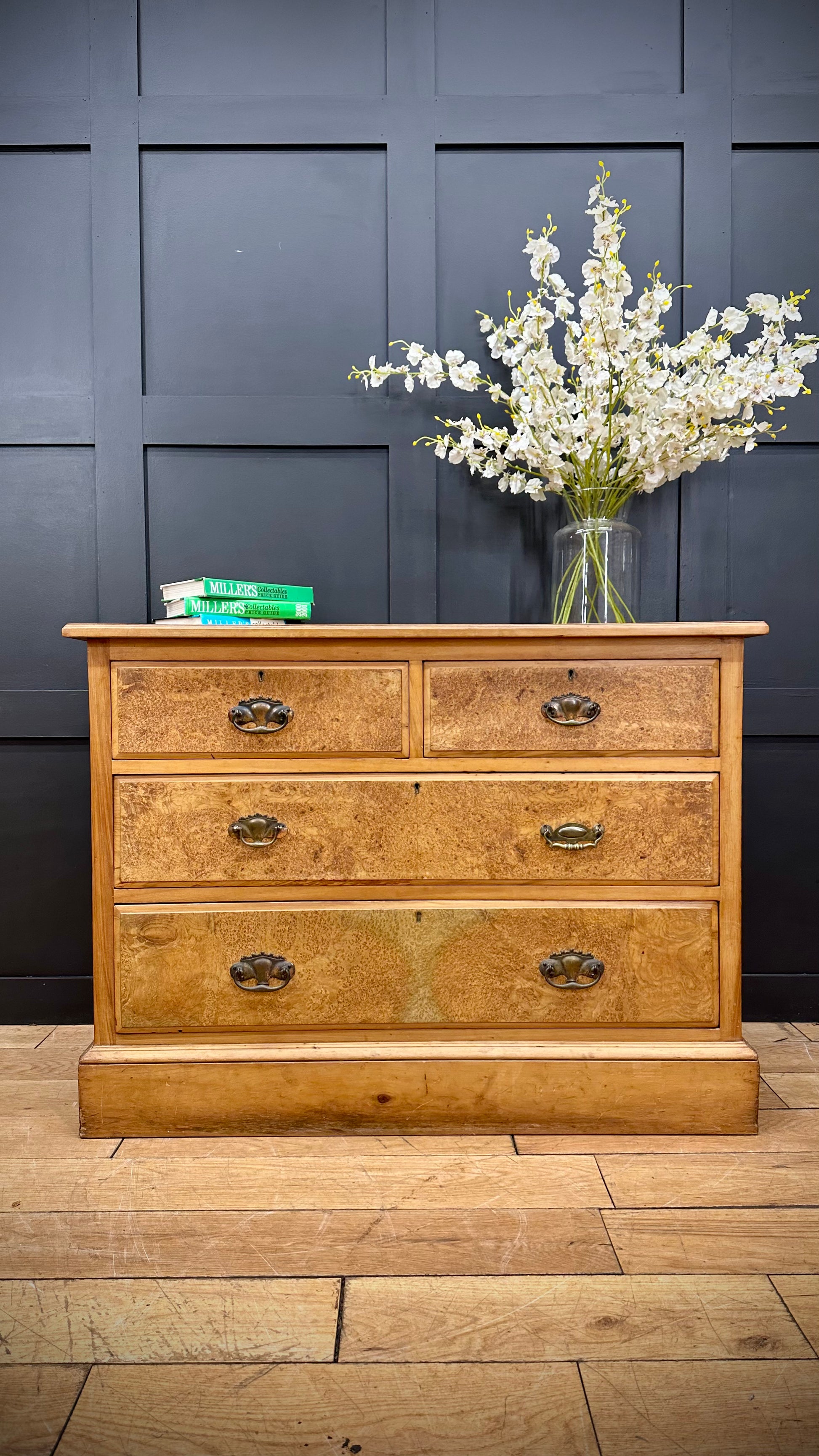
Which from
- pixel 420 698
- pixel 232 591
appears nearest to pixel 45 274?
pixel 232 591

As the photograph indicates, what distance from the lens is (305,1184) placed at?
4.15ft

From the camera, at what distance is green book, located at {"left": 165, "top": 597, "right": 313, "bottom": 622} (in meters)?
1.48

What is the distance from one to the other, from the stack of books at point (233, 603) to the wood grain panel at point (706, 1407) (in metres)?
1.14

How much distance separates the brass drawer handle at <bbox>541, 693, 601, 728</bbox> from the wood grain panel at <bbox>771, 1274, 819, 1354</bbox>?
826 millimetres

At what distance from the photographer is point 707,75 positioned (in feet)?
6.07

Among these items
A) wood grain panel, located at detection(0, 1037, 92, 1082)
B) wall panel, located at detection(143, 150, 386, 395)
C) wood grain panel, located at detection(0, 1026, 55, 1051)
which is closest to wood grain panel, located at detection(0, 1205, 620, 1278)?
wood grain panel, located at detection(0, 1037, 92, 1082)

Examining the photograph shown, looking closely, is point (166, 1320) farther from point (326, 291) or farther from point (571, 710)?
point (326, 291)

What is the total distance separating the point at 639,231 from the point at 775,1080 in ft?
6.12

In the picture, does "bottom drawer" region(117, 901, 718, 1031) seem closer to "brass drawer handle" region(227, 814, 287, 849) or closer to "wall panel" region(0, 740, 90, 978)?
"brass drawer handle" region(227, 814, 287, 849)

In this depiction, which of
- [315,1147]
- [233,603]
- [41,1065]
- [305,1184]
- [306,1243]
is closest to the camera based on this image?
[306,1243]

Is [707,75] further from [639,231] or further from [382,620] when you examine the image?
[382,620]

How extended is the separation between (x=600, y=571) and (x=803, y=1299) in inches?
46.2

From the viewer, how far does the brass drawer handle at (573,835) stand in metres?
1.42

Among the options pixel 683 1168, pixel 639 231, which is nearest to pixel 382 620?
pixel 639 231
